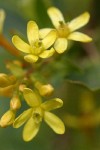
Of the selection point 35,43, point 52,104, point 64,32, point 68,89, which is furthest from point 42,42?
point 68,89

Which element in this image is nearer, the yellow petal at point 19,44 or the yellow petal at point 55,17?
the yellow petal at point 19,44

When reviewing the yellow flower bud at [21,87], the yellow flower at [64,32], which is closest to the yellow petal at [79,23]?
the yellow flower at [64,32]

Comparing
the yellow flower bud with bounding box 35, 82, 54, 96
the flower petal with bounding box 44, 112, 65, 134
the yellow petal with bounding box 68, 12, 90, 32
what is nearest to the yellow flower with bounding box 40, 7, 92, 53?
the yellow petal with bounding box 68, 12, 90, 32

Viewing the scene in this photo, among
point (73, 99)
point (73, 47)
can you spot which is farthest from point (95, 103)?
point (73, 47)

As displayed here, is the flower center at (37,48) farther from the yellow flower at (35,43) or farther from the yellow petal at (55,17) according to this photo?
the yellow petal at (55,17)

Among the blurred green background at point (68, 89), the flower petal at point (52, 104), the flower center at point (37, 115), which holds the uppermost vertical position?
the flower petal at point (52, 104)

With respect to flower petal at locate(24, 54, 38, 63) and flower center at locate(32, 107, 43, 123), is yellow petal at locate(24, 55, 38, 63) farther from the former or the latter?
flower center at locate(32, 107, 43, 123)
